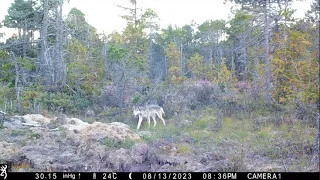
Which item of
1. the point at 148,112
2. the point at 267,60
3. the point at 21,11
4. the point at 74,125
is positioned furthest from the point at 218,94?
the point at 21,11

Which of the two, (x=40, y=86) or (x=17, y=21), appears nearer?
(x=40, y=86)

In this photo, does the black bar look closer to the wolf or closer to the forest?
the forest

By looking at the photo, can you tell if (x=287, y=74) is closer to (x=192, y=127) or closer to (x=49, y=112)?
(x=192, y=127)

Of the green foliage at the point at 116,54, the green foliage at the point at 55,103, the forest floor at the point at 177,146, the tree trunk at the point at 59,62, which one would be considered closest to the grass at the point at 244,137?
the forest floor at the point at 177,146

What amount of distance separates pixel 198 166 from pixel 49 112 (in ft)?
36.4

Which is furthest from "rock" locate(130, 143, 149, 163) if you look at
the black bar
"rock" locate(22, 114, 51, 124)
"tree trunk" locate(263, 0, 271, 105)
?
"tree trunk" locate(263, 0, 271, 105)

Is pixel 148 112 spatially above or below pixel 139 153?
above

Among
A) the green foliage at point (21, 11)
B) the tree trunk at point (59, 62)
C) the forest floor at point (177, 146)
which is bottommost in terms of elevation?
the forest floor at point (177, 146)

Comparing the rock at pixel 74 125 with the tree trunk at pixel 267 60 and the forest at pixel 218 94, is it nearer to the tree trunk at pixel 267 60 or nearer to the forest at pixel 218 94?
the forest at pixel 218 94

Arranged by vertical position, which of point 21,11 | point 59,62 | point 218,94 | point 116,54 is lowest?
point 218,94

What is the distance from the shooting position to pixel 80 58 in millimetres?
23031

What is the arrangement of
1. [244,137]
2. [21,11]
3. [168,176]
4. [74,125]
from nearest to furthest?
[168,176] < [244,137] < [74,125] < [21,11]

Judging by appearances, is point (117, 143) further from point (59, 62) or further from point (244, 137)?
point (59, 62)

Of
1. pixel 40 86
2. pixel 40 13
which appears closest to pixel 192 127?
pixel 40 86
